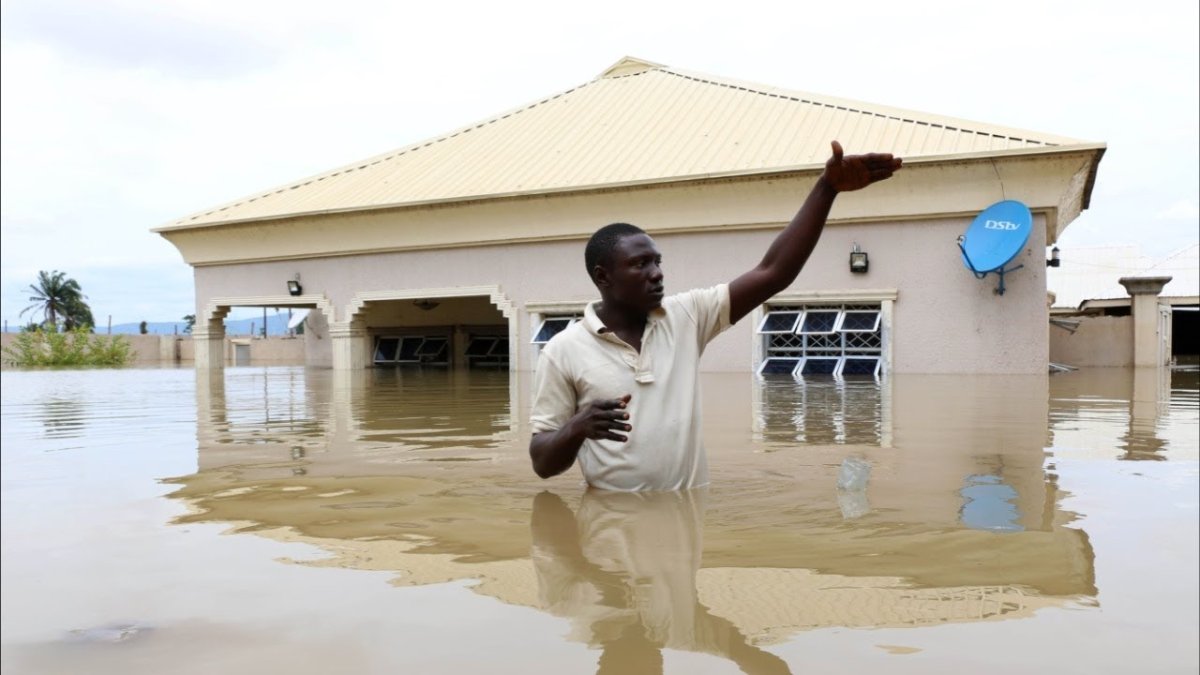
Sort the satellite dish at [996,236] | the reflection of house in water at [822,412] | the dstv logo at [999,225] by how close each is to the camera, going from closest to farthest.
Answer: the reflection of house in water at [822,412]
the satellite dish at [996,236]
the dstv logo at [999,225]

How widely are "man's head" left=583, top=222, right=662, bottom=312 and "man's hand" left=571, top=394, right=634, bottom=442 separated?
1.77 ft

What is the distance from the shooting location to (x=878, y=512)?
136 inches

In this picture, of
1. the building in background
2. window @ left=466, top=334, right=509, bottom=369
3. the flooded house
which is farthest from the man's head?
window @ left=466, top=334, right=509, bottom=369

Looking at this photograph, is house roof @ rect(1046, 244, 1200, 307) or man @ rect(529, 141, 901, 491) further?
house roof @ rect(1046, 244, 1200, 307)

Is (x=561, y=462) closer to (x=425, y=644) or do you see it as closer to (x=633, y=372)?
(x=633, y=372)

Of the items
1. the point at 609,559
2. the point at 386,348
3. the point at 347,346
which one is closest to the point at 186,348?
the point at 386,348

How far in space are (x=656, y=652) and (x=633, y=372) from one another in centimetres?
175

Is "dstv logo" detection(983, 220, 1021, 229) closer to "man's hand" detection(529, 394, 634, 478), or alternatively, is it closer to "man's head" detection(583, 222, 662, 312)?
"man's head" detection(583, 222, 662, 312)

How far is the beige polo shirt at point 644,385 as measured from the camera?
3.64m

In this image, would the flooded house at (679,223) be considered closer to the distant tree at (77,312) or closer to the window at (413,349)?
the window at (413,349)

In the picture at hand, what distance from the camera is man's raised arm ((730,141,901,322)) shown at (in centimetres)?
366

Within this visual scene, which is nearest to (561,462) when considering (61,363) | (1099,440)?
(1099,440)

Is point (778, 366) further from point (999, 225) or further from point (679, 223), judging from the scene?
point (999, 225)

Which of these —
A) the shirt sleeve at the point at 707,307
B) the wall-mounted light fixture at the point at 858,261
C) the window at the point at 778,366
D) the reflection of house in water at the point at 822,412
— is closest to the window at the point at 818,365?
the window at the point at 778,366
